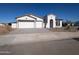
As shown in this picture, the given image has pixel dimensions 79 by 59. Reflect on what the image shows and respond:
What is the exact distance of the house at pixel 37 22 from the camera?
5.98m

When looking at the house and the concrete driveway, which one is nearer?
the concrete driveway

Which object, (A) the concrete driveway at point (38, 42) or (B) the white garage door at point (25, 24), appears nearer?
(A) the concrete driveway at point (38, 42)

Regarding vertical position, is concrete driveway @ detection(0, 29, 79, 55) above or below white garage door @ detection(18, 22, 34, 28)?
below

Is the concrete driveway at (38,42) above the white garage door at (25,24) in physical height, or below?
below

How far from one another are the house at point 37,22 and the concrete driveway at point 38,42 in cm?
11

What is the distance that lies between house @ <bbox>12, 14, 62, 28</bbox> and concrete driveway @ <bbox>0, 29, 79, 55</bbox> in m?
0.11

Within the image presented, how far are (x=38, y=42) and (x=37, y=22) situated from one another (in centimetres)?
42

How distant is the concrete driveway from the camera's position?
19.2 feet

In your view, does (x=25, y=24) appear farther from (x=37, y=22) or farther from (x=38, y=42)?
(x=38, y=42)

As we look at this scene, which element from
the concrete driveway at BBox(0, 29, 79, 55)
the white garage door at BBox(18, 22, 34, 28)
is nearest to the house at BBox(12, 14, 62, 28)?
the white garage door at BBox(18, 22, 34, 28)

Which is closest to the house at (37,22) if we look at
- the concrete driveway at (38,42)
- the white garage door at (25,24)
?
the white garage door at (25,24)

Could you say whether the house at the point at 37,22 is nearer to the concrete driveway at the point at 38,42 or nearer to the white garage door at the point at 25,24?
the white garage door at the point at 25,24

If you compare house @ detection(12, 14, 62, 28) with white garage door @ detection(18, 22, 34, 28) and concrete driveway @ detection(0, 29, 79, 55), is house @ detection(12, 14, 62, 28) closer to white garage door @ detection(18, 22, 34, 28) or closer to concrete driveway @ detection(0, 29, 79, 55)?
white garage door @ detection(18, 22, 34, 28)
